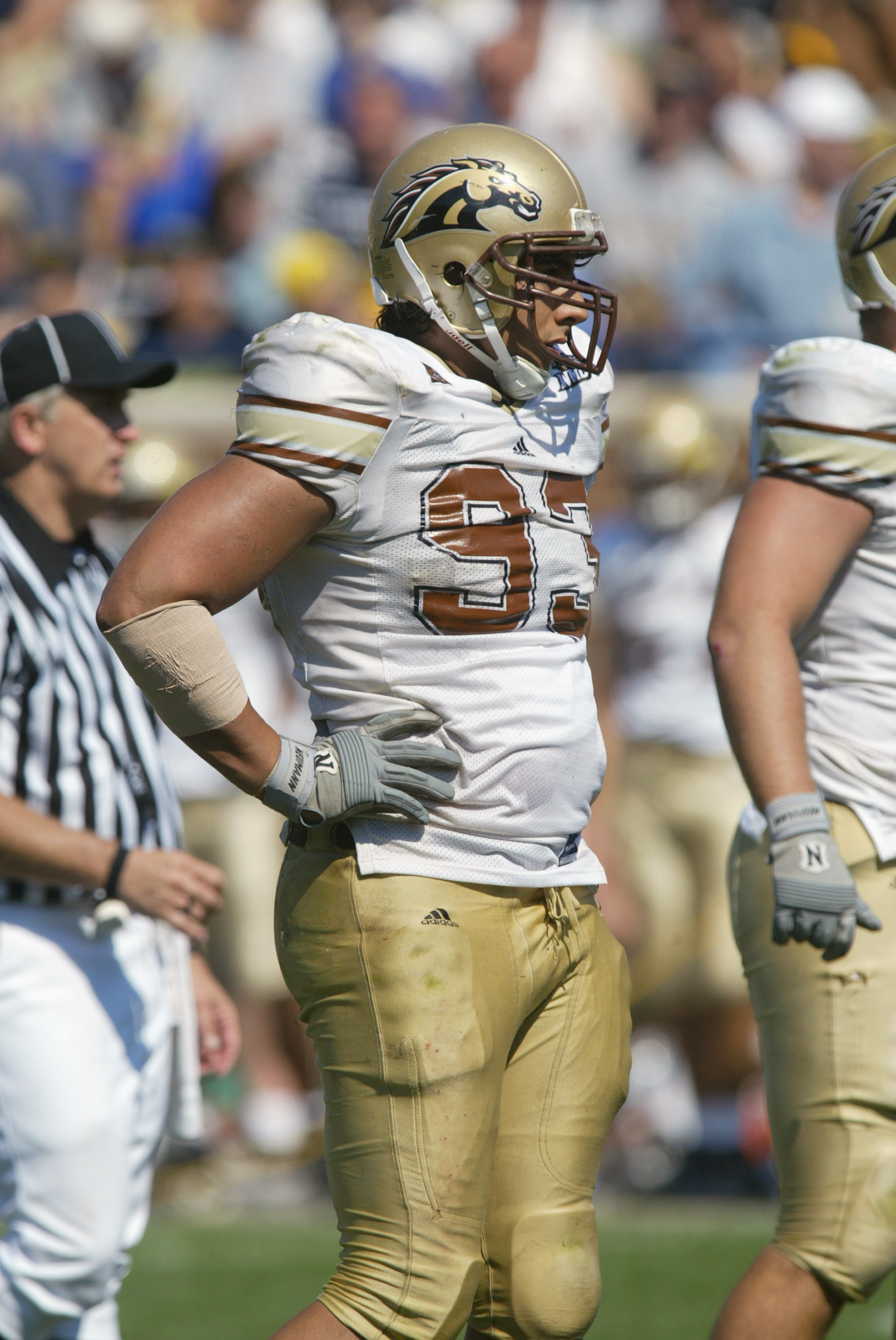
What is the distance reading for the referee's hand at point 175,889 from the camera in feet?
9.98

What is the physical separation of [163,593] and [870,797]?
4.13ft

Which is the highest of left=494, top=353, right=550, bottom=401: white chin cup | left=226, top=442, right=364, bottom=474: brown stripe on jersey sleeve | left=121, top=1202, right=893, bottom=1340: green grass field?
left=494, top=353, right=550, bottom=401: white chin cup

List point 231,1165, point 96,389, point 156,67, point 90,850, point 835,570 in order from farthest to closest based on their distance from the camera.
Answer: point 156,67 < point 231,1165 < point 96,389 < point 90,850 < point 835,570

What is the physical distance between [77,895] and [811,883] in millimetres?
1360

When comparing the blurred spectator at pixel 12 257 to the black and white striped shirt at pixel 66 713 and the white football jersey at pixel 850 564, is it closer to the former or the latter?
the black and white striped shirt at pixel 66 713

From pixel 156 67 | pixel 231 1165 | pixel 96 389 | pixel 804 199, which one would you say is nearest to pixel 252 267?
pixel 156 67

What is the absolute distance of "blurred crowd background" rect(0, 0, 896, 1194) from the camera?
6348 mm

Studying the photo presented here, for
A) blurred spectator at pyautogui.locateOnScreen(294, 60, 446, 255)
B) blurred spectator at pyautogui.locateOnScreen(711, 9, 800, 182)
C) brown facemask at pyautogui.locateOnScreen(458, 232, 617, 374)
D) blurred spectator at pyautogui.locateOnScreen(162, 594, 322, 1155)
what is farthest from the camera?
blurred spectator at pyautogui.locateOnScreen(711, 9, 800, 182)

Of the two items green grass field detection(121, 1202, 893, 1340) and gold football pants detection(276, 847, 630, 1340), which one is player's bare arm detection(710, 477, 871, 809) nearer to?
gold football pants detection(276, 847, 630, 1340)

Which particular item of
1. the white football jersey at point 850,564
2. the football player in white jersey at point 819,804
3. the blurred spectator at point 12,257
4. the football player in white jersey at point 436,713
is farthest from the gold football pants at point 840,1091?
the blurred spectator at point 12,257

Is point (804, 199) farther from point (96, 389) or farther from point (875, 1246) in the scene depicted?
point (875, 1246)

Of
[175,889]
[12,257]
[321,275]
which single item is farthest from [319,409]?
[12,257]

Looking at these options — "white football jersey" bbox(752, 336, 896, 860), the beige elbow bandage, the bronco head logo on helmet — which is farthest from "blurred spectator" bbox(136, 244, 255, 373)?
the beige elbow bandage

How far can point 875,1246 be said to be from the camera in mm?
2797
